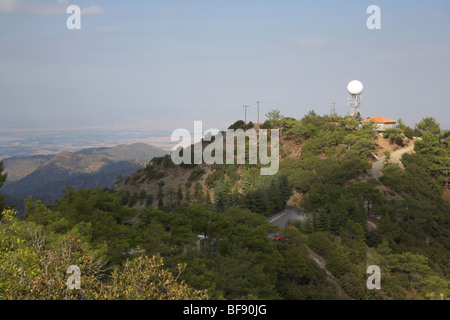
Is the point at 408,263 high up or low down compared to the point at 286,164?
down

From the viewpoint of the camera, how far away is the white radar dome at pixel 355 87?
92.6 meters

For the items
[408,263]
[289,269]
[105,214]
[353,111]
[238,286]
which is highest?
[353,111]

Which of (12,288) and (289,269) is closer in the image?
(12,288)

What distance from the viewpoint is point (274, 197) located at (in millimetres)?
57375

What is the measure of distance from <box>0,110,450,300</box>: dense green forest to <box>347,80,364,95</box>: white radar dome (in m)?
7.21

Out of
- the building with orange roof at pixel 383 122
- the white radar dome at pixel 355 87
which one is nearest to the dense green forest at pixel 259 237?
the building with orange roof at pixel 383 122

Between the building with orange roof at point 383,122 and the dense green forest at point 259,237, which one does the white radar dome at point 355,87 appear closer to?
the dense green forest at point 259,237

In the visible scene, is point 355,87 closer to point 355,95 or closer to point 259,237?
point 355,95

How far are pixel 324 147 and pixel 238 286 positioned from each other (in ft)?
216
